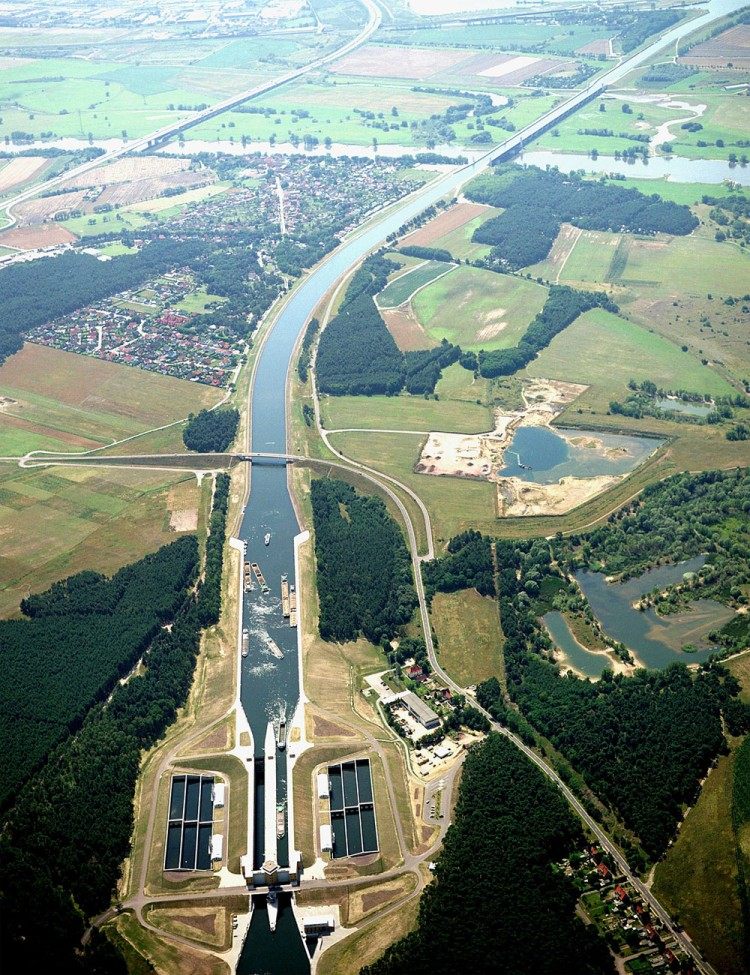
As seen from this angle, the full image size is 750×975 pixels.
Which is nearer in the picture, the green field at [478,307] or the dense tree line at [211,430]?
the dense tree line at [211,430]

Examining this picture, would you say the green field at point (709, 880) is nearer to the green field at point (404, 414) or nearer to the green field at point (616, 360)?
the green field at point (404, 414)

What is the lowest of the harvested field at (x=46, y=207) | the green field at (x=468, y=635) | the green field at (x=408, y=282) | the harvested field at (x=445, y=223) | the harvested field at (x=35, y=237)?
the harvested field at (x=46, y=207)

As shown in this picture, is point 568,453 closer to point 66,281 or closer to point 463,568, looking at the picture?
point 463,568

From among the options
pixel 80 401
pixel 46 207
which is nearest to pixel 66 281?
pixel 80 401

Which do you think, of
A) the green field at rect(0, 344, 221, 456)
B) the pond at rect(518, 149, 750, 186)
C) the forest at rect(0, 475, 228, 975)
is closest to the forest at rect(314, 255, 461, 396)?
the green field at rect(0, 344, 221, 456)

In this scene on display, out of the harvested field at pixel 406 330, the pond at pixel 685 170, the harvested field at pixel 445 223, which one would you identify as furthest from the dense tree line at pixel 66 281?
the pond at pixel 685 170

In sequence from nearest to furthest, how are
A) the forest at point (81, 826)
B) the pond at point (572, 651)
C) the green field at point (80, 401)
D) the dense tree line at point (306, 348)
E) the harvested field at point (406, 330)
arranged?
the forest at point (81, 826)
the pond at point (572, 651)
the green field at point (80, 401)
the dense tree line at point (306, 348)
the harvested field at point (406, 330)

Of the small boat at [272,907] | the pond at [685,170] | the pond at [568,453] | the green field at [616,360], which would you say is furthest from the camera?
the pond at [685,170]

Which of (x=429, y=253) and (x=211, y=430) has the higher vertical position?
(x=211, y=430)
